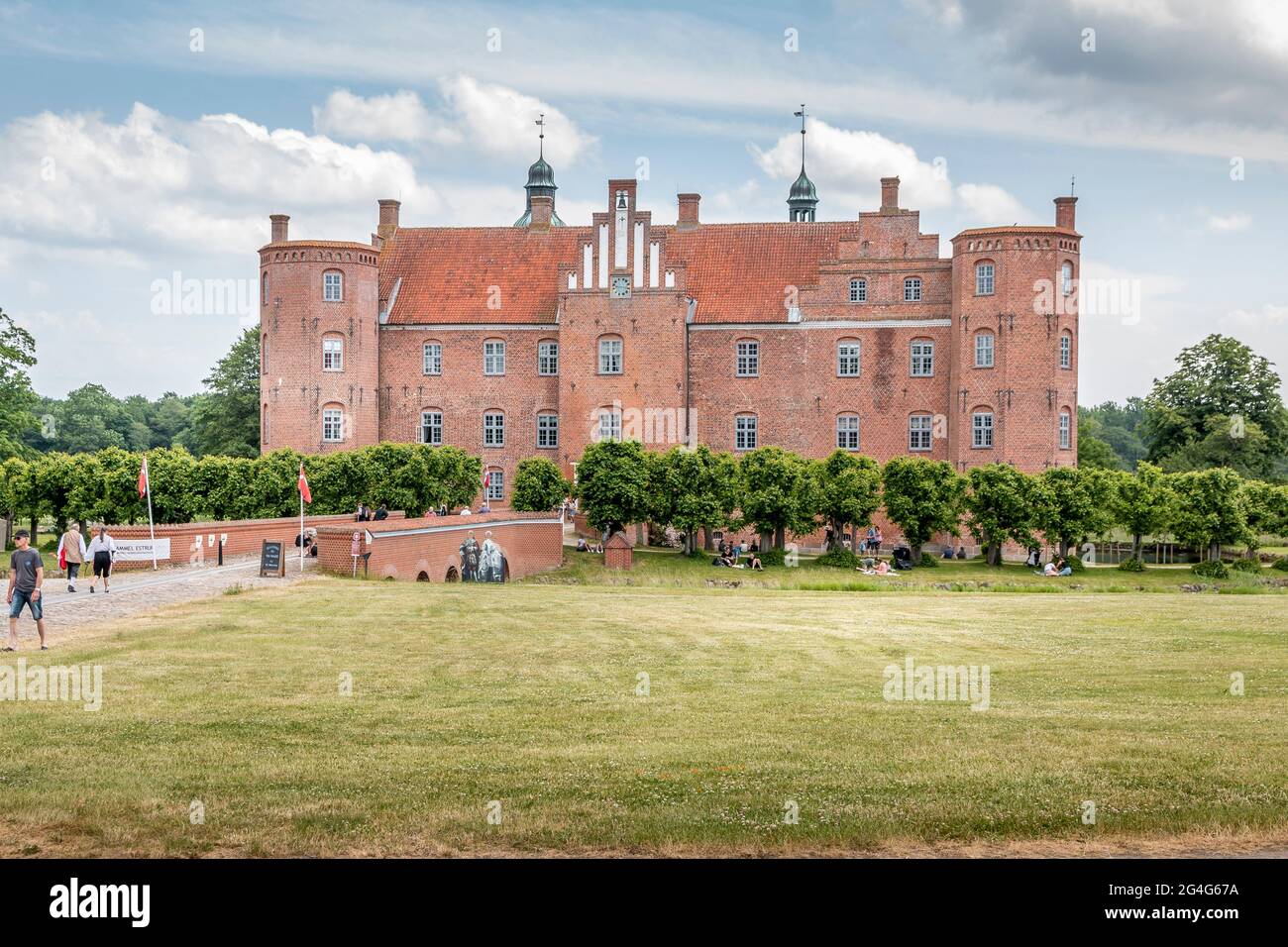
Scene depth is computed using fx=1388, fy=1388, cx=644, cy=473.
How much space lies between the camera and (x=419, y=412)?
189 ft

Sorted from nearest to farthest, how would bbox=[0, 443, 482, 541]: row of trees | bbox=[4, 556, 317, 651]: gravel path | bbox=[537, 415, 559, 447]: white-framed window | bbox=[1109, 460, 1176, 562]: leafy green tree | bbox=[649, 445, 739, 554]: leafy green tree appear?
bbox=[4, 556, 317, 651]: gravel path
bbox=[0, 443, 482, 541]: row of trees
bbox=[649, 445, 739, 554]: leafy green tree
bbox=[1109, 460, 1176, 562]: leafy green tree
bbox=[537, 415, 559, 447]: white-framed window

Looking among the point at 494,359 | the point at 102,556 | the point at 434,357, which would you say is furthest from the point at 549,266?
the point at 102,556

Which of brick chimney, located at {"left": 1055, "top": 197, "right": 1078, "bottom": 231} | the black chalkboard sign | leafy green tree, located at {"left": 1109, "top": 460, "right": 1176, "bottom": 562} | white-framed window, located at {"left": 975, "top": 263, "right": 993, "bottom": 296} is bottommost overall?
the black chalkboard sign

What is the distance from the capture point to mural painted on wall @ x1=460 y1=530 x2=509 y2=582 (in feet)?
126

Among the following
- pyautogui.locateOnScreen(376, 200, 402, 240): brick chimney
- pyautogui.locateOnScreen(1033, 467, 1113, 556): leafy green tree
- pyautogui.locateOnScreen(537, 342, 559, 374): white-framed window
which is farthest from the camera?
pyautogui.locateOnScreen(376, 200, 402, 240): brick chimney

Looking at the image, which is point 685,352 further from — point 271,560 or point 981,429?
point 271,560

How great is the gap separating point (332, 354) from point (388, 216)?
8880 mm

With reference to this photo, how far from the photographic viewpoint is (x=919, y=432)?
54.7m

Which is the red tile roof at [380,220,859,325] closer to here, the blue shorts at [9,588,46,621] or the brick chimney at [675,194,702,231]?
the brick chimney at [675,194,702,231]

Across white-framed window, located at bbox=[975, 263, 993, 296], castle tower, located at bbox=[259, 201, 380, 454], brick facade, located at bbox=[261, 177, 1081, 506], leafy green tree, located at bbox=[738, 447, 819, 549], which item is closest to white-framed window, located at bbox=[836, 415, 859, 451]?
brick facade, located at bbox=[261, 177, 1081, 506]

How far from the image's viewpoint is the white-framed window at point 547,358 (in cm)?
5747

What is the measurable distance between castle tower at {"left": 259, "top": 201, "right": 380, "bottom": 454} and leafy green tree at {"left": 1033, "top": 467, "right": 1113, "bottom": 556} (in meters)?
26.4

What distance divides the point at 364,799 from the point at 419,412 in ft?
157

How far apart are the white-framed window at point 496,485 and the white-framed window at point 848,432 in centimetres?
1380
